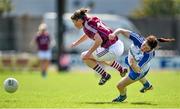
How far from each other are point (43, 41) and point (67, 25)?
12720mm

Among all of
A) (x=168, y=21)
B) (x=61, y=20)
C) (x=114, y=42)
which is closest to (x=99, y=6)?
(x=168, y=21)

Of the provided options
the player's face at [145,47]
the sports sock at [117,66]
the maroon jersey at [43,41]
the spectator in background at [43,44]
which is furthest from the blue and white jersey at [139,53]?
the maroon jersey at [43,41]

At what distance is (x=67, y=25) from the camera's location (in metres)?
43.7

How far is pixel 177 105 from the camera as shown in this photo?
15.6 metres

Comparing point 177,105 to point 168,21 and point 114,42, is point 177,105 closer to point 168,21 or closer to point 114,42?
point 114,42

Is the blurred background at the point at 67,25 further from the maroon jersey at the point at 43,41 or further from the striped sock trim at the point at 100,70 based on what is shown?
the striped sock trim at the point at 100,70

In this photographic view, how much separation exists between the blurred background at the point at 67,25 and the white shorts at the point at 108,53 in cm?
1784

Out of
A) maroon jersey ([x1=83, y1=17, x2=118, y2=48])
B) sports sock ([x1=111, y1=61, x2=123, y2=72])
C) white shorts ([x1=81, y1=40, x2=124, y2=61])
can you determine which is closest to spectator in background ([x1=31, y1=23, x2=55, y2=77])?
sports sock ([x1=111, y1=61, x2=123, y2=72])

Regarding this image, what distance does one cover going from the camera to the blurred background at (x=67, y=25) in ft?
124

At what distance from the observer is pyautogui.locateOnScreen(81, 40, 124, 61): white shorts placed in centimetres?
1719

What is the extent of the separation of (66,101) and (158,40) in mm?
2406

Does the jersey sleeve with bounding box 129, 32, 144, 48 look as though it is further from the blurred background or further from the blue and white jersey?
the blurred background

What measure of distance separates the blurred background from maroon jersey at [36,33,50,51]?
4875 mm

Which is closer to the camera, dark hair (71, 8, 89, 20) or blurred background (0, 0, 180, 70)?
dark hair (71, 8, 89, 20)
